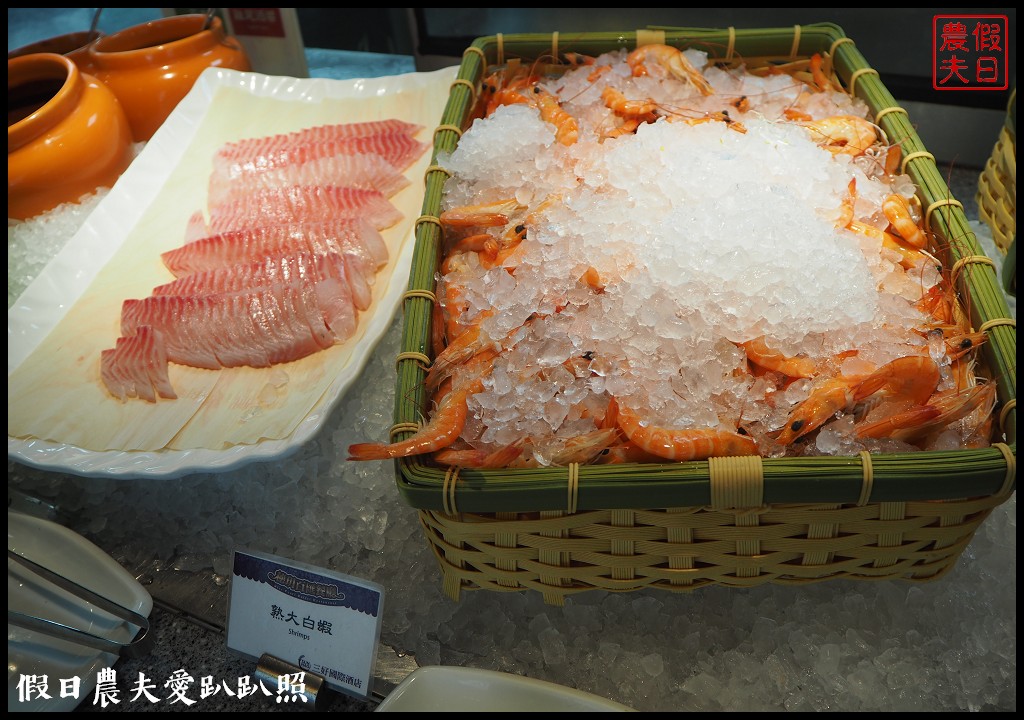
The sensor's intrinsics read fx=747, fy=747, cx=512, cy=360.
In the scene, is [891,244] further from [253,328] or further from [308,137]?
[308,137]

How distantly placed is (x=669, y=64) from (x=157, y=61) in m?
1.58

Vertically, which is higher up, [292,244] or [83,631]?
[292,244]

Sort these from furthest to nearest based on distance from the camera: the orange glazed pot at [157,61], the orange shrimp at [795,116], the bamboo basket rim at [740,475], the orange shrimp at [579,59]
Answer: the orange glazed pot at [157,61]
the orange shrimp at [579,59]
the orange shrimp at [795,116]
the bamboo basket rim at [740,475]

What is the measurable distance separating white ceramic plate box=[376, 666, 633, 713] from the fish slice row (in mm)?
765

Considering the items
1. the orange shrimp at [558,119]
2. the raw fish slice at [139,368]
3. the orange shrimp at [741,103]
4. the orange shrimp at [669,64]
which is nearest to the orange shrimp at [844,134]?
the orange shrimp at [741,103]

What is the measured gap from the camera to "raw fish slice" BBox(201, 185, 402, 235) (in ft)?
6.07

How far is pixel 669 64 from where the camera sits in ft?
5.97

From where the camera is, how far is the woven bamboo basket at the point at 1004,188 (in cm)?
165

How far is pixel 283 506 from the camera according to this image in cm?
149

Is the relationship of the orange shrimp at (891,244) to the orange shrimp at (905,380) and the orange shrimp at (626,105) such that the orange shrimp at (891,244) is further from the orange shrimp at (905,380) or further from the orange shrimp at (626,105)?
the orange shrimp at (626,105)

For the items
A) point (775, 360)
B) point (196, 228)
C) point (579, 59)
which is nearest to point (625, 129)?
point (579, 59)

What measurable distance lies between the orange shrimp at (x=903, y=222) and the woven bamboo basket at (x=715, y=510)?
0.08 meters

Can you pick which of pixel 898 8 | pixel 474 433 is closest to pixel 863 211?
pixel 474 433

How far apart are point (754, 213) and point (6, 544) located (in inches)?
55.0
